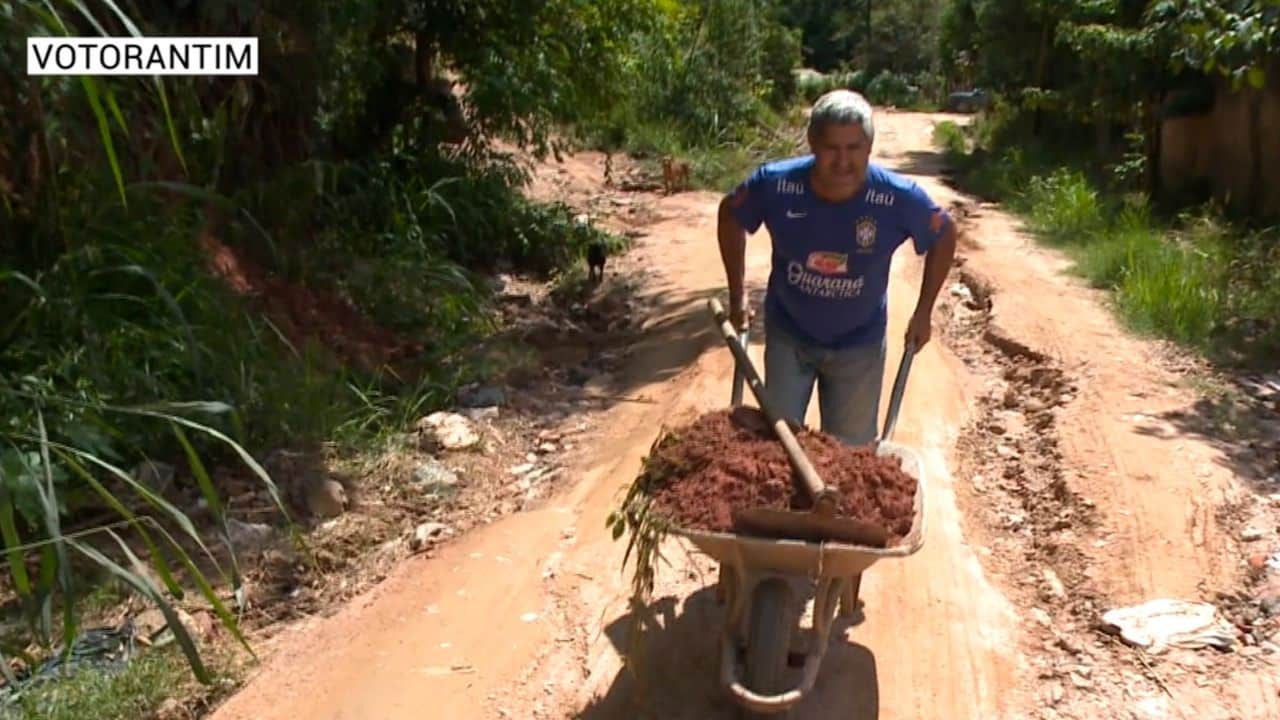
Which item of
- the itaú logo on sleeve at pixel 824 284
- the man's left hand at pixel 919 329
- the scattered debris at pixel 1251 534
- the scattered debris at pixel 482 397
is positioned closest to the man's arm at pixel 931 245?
the man's left hand at pixel 919 329

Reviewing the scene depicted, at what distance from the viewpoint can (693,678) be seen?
160 inches

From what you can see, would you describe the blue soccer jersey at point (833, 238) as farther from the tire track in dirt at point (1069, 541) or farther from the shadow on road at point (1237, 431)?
the shadow on road at point (1237, 431)

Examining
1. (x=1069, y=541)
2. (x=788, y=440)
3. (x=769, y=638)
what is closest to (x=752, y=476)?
(x=788, y=440)

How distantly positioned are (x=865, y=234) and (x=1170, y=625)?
1839mm

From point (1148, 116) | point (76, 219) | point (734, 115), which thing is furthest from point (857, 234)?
point (734, 115)

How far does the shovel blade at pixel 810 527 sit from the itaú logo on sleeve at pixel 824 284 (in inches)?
43.4

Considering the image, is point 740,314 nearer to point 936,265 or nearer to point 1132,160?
point 936,265

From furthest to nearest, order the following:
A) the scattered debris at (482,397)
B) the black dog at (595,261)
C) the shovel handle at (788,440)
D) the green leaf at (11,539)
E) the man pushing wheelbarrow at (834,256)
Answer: the black dog at (595,261) → the scattered debris at (482,397) → the man pushing wheelbarrow at (834,256) → the shovel handle at (788,440) → the green leaf at (11,539)

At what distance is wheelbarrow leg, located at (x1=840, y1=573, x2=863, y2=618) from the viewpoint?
14.3ft

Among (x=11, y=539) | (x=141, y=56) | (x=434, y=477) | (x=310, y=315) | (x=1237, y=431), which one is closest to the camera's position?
(x=11, y=539)

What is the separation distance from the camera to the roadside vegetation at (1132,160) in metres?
7.84

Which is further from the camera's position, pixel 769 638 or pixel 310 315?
pixel 310 315

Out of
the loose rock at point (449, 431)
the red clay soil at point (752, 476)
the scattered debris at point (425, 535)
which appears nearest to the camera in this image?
the red clay soil at point (752, 476)

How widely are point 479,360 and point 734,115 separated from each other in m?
14.3
